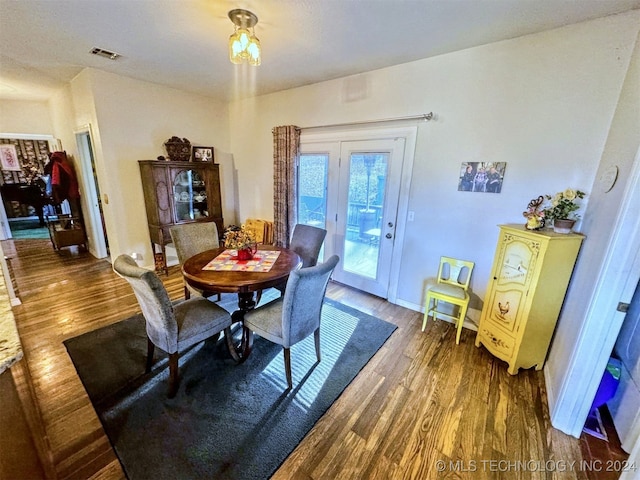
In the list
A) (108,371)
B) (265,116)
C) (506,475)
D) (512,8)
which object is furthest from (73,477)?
(265,116)

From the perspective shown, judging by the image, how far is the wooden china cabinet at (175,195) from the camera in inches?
136

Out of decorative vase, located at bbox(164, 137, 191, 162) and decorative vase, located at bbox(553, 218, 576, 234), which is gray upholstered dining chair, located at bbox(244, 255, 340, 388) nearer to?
decorative vase, located at bbox(553, 218, 576, 234)

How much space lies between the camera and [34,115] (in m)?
4.84

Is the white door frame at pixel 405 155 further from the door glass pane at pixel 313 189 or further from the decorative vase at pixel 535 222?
the decorative vase at pixel 535 222

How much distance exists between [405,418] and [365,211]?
6.91ft

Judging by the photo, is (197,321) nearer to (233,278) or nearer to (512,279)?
(233,278)

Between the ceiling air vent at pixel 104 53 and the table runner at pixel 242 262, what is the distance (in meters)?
2.32

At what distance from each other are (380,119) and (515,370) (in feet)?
8.58

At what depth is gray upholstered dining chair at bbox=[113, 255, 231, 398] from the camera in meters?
1.50

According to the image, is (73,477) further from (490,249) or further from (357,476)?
(490,249)


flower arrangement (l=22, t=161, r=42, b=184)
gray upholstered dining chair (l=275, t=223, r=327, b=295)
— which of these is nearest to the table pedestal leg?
gray upholstered dining chair (l=275, t=223, r=327, b=295)

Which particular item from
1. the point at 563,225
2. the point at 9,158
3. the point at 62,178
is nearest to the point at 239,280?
the point at 563,225

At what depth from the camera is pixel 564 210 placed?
1.87 meters

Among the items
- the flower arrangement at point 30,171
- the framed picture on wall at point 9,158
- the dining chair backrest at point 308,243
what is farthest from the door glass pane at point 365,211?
the framed picture on wall at point 9,158
